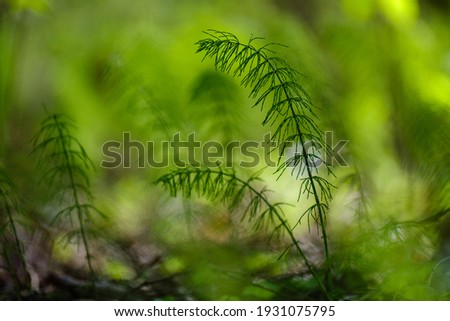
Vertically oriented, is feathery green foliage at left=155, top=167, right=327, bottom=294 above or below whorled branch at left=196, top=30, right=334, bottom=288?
below

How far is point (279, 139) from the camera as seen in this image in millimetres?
2035

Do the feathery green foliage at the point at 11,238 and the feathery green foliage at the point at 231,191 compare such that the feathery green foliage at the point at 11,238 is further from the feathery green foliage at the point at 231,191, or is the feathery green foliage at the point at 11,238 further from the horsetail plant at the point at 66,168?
the feathery green foliage at the point at 231,191

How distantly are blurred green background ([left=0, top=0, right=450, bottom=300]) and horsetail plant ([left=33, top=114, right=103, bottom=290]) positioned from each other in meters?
0.03

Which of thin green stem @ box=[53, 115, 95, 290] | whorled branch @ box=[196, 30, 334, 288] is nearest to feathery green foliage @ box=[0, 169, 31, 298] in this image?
thin green stem @ box=[53, 115, 95, 290]

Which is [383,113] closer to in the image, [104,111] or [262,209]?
[262,209]

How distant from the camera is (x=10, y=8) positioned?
2.07 meters

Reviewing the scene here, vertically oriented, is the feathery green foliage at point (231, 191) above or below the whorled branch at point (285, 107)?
below

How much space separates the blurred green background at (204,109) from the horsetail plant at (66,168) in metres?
0.03

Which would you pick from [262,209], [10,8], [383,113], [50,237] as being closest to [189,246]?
[262,209]

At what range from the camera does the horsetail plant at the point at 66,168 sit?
204 centimetres

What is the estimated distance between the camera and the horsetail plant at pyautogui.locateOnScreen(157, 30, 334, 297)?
1.95 m

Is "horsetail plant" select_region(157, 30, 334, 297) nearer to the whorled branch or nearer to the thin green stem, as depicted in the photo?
the whorled branch

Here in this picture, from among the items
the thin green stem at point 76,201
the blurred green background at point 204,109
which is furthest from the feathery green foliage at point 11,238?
the thin green stem at point 76,201

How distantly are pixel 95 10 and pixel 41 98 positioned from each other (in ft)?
1.04
